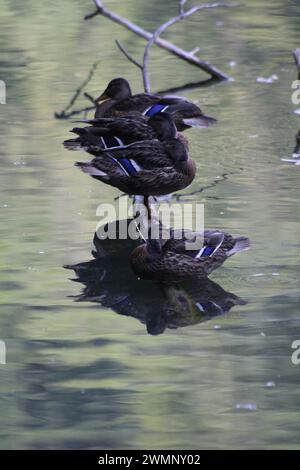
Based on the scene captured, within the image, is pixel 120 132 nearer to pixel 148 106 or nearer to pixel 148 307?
pixel 148 106

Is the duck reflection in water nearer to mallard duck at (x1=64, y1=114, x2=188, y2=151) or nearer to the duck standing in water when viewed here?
the duck standing in water

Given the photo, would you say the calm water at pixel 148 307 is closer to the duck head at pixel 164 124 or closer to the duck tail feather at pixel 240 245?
the duck tail feather at pixel 240 245

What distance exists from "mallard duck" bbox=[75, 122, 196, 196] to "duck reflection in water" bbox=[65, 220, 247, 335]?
30.3 inches

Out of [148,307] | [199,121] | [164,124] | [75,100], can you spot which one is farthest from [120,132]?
[75,100]

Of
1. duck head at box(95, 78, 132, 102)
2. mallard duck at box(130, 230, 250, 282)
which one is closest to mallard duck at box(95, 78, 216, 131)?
duck head at box(95, 78, 132, 102)

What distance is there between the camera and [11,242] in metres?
8.05

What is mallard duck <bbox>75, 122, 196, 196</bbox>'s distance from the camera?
8.44m

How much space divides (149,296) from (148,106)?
10.2 feet

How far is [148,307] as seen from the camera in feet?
23.1

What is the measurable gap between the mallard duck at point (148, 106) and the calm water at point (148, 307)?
1.07 ft

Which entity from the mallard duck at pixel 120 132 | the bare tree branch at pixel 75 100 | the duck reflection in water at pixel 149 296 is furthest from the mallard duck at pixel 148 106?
the duck reflection in water at pixel 149 296
